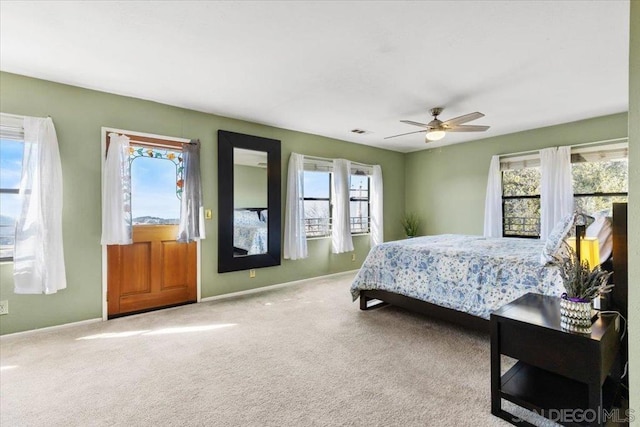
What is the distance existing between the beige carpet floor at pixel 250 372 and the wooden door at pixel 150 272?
0.77 ft

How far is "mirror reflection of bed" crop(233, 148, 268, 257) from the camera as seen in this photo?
424cm

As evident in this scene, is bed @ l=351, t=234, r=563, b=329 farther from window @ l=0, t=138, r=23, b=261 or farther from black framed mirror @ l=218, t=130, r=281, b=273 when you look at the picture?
window @ l=0, t=138, r=23, b=261

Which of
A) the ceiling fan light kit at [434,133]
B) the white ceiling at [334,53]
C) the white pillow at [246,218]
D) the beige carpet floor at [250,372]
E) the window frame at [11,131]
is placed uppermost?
the white ceiling at [334,53]

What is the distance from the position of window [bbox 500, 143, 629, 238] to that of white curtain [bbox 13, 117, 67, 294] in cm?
556

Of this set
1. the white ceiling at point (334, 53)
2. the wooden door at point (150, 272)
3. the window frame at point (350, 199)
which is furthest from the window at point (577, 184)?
the wooden door at point (150, 272)

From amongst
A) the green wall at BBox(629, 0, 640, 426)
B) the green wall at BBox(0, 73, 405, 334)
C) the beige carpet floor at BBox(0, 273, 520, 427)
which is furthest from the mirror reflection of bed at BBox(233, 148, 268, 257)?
the green wall at BBox(629, 0, 640, 426)

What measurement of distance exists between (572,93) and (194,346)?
4689 mm

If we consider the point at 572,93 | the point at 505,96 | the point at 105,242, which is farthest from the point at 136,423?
the point at 572,93

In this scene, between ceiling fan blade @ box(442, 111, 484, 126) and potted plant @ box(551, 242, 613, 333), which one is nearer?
potted plant @ box(551, 242, 613, 333)

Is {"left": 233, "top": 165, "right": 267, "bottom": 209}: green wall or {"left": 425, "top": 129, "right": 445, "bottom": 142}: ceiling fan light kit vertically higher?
{"left": 425, "top": 129, "right": 445, "bottom": 142}: ceiling fan light kit

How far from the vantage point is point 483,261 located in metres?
2.69

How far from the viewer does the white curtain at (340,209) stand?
530cm

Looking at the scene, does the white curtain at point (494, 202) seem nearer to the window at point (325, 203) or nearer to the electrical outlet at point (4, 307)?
the window at point (325, 203)

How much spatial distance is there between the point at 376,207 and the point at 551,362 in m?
4.47
